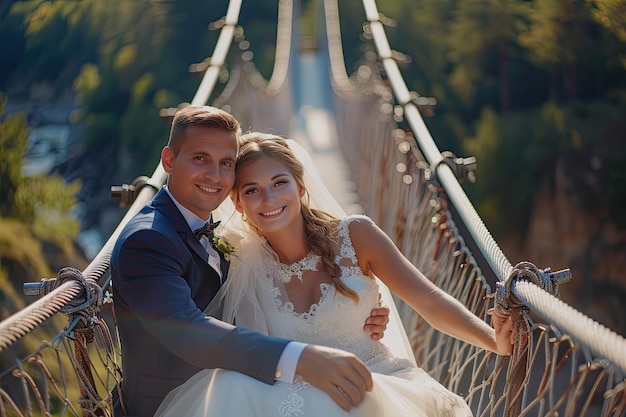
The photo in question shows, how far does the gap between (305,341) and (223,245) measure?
282 millimetres

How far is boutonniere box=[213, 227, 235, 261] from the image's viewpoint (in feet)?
6.61

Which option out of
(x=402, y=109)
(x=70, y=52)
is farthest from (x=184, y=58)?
(x=402, y=109)

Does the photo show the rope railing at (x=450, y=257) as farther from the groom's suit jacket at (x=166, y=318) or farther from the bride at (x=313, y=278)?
the groom's suit jacket at (x=166, y=318)

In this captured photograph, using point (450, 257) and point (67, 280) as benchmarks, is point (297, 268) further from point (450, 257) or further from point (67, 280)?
point (450, 257)

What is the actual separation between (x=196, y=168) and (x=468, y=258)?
776 mm

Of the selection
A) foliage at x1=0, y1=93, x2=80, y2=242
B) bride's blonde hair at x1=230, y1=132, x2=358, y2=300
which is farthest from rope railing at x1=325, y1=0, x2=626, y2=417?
Answer: foliage at x1=0, y1=93, x2=80, y2=242

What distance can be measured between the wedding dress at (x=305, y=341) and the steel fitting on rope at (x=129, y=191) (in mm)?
604

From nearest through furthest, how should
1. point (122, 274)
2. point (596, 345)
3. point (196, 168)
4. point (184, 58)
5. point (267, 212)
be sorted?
1. point (596, 345)
2. point (122, 274)
3. point (196, 168)
4. point (267, 212)
5. point (184, 58)

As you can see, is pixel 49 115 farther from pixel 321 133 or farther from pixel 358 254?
pixel 358 254

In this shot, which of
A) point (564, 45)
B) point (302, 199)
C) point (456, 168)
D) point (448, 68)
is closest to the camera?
point (302, 199)

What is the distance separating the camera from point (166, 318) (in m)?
1.66

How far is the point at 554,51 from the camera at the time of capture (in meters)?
18.6

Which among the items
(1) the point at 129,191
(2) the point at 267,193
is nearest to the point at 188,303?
(2) the point at 267,193

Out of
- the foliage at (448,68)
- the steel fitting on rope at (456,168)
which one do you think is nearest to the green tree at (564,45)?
the foliage at (448,68)
